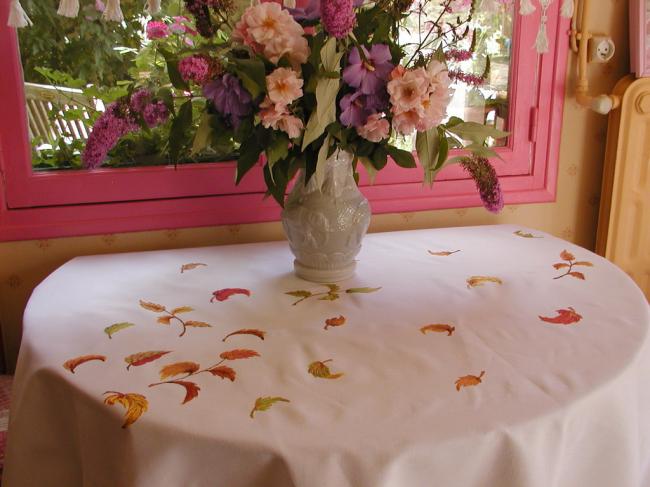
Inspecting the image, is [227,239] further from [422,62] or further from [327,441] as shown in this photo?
[327,441]

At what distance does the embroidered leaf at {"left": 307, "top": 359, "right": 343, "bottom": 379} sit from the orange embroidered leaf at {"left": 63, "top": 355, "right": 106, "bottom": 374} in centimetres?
33

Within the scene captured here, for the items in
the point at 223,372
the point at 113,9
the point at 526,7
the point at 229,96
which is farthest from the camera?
the point at 526,7

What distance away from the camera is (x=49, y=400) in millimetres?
1046

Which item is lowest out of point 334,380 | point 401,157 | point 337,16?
point 334,380

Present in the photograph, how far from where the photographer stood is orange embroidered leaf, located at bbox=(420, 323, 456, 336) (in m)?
1.18

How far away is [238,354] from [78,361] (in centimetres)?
25

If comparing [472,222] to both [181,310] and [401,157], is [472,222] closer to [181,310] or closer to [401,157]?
[401,157]

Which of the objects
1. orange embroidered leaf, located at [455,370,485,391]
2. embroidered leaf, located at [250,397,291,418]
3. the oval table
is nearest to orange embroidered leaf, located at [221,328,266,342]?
the oval table

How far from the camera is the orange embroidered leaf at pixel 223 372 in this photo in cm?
103

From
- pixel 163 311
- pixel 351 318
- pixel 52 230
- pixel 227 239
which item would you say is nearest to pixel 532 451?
pixel 351 318

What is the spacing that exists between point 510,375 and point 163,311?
0.64 m

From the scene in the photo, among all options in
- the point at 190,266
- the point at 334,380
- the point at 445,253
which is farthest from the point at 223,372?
the point at 445,253

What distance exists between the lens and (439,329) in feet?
3.92

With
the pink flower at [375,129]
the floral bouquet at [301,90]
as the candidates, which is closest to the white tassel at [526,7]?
the floral bouquet at [301,90]
